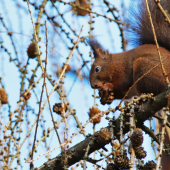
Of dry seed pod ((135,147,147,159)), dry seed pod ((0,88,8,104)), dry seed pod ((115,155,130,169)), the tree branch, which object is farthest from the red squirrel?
dry seed pod ((115,155,130,169))

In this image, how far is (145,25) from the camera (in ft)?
9.36

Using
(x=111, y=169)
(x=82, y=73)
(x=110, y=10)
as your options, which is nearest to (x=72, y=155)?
(x=111, y=169)

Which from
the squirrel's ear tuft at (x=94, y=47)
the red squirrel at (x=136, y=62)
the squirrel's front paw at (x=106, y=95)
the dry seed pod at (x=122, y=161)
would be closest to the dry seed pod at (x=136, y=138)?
the dry seed pod at (x=122, y=161)

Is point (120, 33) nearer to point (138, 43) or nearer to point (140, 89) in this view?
point (138, 43)

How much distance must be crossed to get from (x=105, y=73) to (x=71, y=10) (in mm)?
730

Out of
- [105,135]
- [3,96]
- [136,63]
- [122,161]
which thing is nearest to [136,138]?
[122,161]

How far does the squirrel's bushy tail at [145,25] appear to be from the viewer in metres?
2.64

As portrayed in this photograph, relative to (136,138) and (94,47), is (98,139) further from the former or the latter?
(94,47)

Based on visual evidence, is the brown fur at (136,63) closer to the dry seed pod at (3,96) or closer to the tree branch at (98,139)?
the tree branch at (98,139)

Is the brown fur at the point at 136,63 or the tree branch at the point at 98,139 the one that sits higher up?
the brown fur at the point at 136,63

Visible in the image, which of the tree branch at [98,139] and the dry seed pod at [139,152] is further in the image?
the tree branch at [98,139]

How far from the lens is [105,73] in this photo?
306 cm

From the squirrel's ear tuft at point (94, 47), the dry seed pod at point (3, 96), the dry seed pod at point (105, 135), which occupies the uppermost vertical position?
the squirrel's ear tuft at point (94, 47)

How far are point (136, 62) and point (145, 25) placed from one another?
1.52 ft
